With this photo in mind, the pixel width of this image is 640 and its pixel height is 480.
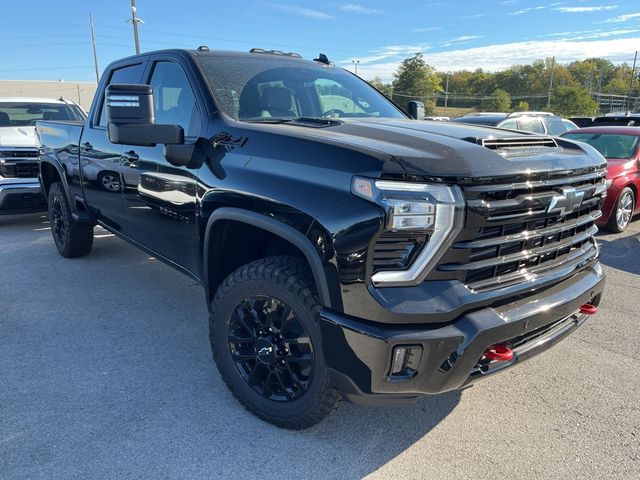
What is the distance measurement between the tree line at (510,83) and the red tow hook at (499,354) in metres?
80.6

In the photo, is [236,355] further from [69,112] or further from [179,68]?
[69,112]

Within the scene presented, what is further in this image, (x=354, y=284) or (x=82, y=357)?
(x=82, y=357)

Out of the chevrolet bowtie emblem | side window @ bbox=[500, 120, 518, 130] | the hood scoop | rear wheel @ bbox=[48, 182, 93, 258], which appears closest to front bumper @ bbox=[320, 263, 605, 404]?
the chevrolet bowtie emblem

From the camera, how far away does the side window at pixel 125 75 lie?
13.2ft

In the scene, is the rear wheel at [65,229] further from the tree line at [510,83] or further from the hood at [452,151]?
the tree line at [510,83]

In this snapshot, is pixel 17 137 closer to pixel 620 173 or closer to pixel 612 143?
pixel 620 173

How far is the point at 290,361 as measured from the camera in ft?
8.23

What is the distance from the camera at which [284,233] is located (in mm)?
2324

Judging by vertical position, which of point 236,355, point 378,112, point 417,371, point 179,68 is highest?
point 179,68

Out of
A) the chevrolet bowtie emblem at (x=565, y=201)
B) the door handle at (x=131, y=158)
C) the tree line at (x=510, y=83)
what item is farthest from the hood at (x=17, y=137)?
the tree line at (x=510, y=83)

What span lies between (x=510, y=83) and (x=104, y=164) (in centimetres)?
11761

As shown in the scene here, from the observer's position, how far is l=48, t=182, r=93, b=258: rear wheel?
18.0 ft

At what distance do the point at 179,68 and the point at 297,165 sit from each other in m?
1.57

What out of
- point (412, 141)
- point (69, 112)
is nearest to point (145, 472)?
point (412, 141)
